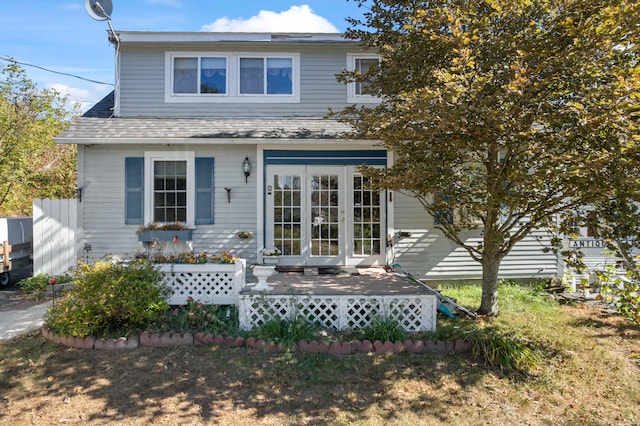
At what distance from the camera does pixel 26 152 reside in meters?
13.2

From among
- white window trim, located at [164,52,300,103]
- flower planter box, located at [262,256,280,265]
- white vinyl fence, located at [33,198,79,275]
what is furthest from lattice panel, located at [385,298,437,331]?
white vinyl fence, located at [33,198,79,275]

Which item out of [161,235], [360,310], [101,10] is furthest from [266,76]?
[360,310]

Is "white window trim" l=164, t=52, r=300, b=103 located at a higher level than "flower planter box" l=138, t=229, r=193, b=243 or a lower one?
higher

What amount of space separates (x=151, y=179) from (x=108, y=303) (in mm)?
3971

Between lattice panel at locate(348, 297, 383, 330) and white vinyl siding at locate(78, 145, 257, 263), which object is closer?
lattice panel at locate(348, 297, 383, 330)

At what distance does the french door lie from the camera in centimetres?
861

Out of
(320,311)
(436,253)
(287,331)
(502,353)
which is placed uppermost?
(436,253)

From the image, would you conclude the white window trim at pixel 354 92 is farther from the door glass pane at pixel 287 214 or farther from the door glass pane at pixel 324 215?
the door glass pane at pixel 287 214

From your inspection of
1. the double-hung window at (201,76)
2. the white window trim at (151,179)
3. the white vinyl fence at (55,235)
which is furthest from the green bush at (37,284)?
the double-hung window at (201,76)

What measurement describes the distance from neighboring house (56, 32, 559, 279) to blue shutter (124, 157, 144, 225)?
0.07 feet

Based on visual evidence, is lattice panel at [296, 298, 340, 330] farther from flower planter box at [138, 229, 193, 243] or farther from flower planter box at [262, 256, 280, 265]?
flower planter box at [138, 229, 193, 243]

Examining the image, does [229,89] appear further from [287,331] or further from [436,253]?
[287,331]

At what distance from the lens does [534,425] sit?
3.70 m

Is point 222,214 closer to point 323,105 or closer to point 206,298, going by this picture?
point 206,298
